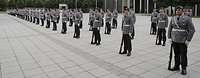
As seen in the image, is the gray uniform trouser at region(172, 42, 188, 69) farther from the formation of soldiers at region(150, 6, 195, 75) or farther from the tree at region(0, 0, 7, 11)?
the tree at region(0, 0, 7, 11)

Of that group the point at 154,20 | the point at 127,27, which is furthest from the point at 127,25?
the point at 154,20

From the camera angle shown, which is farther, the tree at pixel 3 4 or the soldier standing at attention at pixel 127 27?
the tree at pixel 3 4

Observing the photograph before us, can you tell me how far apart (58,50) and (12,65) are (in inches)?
110

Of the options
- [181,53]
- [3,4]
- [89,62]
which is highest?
[3,4]

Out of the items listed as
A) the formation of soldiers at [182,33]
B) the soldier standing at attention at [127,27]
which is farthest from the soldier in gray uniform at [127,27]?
the formation of soldiers at [182,33]

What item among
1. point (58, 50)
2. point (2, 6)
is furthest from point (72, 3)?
point (58, 50)

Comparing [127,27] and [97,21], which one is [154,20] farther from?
[127,27]

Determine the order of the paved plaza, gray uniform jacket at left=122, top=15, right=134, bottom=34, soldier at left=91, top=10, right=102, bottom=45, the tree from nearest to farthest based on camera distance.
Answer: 1. the paved plaza
2. gray uniform jacket at left=122, top=15, right=134, bottom=34
3. soldier at left=91, top=10, right=102, bottom=45
4. the tree

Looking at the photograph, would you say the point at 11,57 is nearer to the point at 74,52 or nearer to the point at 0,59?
the point at 0,59

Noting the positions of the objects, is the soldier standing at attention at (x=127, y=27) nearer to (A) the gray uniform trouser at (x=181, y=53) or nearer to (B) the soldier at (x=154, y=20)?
(A) the gray uniform trouser at (x=181, y=53)

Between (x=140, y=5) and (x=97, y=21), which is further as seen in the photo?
(x=140, y=5)

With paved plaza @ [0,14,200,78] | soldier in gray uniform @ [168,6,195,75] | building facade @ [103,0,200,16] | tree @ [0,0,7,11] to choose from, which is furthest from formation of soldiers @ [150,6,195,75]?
tree @ [0,0,7,11]

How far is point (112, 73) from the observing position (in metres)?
6.78

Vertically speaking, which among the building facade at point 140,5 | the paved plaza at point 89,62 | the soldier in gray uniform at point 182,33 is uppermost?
the building facade at point 140,5
